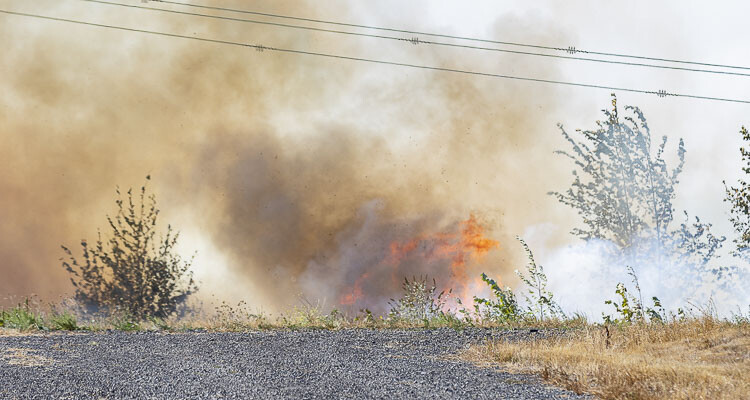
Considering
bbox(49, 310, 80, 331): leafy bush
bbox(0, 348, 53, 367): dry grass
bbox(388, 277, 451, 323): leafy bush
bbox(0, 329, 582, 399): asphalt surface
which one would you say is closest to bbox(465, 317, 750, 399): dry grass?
bbox(0, 329, 582, 399): asphalt surface

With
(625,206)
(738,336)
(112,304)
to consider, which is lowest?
(738,336)

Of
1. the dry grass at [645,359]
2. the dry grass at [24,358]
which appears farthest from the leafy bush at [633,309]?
the dry grass at [24,358]

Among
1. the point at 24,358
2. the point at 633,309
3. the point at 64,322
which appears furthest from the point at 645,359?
the point at 64,322

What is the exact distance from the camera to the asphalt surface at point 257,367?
8.09 metres

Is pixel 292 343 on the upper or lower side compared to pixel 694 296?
lower

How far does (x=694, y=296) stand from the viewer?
18.2 m

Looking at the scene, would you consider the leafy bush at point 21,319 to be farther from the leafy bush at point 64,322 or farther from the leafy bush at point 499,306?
the leafy bush at point 499,306

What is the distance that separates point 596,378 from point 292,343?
547 cm

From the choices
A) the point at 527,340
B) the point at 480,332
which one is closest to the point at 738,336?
the point at 527,340

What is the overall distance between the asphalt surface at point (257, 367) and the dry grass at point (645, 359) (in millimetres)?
433

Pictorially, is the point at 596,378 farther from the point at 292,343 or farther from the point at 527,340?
the point at 292,343

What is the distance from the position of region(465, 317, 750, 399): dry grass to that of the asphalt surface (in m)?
0.43

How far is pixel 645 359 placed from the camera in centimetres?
959

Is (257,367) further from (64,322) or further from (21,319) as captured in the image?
(21,319)
